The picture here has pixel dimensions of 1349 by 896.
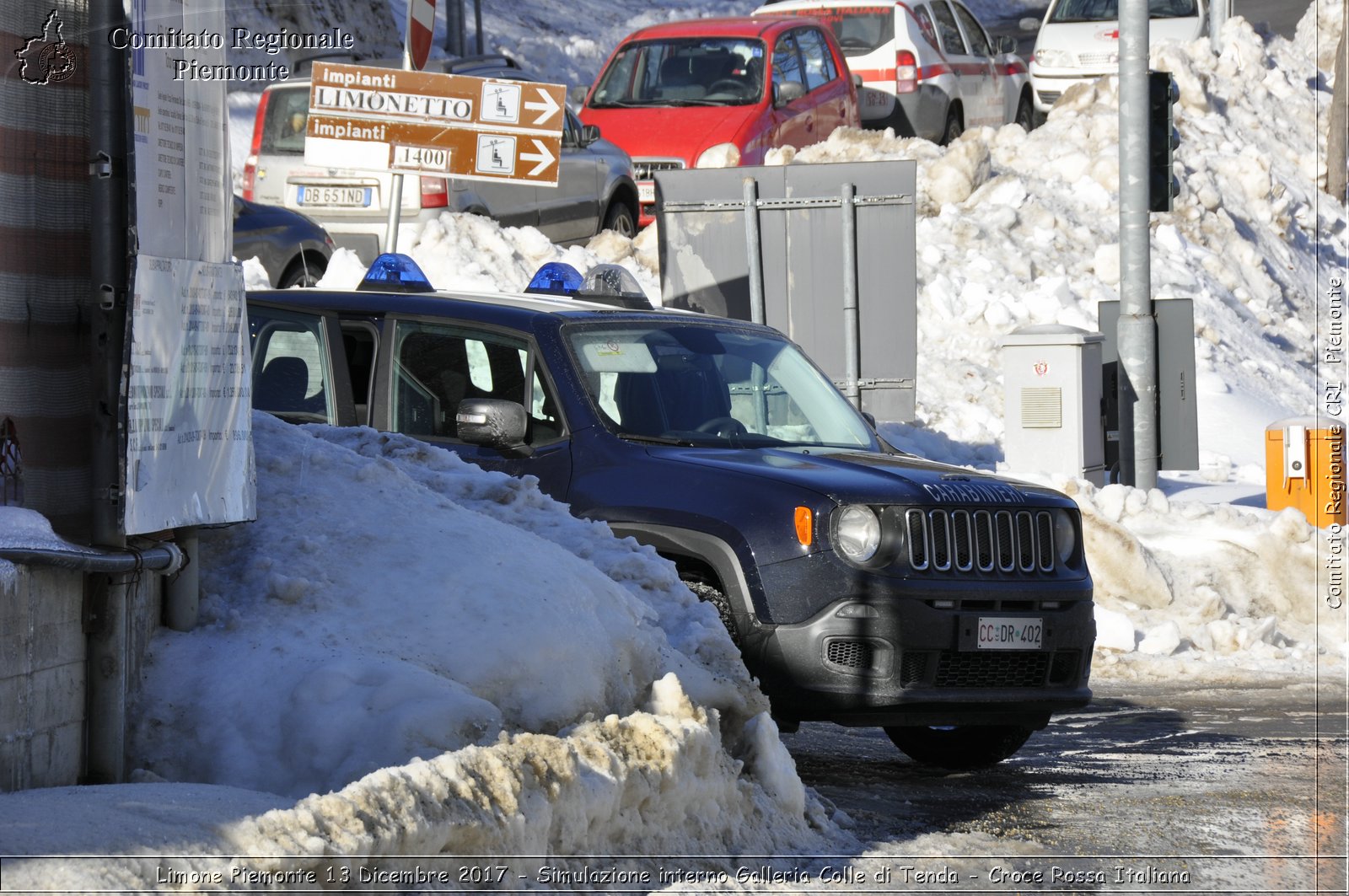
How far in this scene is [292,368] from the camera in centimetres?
823

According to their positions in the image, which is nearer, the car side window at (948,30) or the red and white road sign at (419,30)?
the red and white road sign at (419,30)

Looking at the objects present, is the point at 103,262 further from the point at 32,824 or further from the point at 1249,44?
the point at 1249,44

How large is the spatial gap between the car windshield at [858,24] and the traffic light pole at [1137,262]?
11.0 meters

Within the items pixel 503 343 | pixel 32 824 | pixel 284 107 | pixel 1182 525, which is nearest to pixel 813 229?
pixel 1182 525

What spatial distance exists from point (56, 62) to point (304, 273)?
10592 millimetres

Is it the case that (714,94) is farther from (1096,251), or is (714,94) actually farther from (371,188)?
(371,188)

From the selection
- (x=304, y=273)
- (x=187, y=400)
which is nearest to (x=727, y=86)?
(x=304, y=273)

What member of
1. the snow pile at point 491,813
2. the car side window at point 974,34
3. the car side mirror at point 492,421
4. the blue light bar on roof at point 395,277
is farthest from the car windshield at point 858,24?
the snow pile at point 491,813

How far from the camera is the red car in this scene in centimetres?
1855

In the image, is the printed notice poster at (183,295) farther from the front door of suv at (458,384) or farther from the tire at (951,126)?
the tire at (951,126)

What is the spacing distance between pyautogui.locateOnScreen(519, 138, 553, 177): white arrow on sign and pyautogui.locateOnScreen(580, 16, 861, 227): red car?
215 inches

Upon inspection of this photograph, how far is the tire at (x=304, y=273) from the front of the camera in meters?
15.3

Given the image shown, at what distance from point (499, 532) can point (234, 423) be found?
1.09 m

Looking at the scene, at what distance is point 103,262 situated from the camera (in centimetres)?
481
